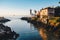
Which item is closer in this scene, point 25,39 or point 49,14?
point 25,39

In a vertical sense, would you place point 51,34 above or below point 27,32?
above

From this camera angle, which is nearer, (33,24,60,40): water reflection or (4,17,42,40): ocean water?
(33,24,60,40): water reflection

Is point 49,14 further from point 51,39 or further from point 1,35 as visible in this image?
point 1,35

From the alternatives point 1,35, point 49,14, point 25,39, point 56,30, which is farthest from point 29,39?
point 49,14

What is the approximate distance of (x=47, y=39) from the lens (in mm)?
37062

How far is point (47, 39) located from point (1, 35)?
11263mm

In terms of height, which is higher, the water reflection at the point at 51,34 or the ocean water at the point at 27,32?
the water reflection at the point at 51,34

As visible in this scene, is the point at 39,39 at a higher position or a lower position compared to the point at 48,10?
lower

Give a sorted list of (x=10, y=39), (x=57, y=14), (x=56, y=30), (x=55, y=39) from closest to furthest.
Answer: (x=10, y=39), (x=55, y=39), (x=56, y=30), (x=57, y=14)

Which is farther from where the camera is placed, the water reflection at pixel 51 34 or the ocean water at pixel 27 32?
the ocean water at pixel 27 32

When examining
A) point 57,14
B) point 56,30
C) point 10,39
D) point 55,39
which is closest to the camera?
point 10,39

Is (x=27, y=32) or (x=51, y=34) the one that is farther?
(x=27, y=32)

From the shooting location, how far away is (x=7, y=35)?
3556 centimetres

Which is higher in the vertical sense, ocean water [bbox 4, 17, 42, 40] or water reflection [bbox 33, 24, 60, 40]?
water reflection [bbox 33, 24, 60, 40]
